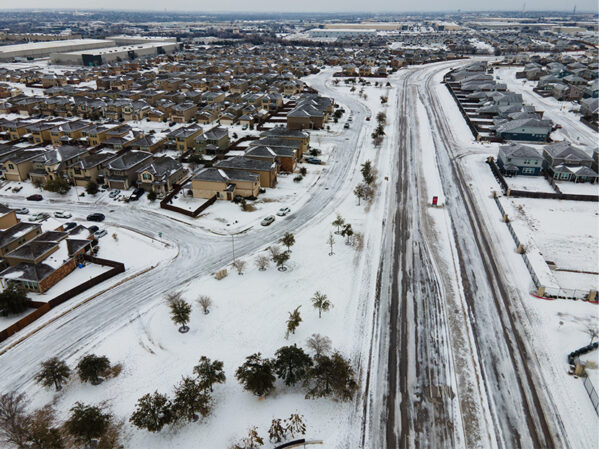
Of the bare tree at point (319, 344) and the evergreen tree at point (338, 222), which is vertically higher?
the evergreen tree at point (338, 222)

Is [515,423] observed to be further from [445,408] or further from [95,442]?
[95,442]

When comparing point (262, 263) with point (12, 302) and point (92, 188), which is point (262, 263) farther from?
point (92, 188)

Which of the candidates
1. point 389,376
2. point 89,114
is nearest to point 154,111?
point 89,114

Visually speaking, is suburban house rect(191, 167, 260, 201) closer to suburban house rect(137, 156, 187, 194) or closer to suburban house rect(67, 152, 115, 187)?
suburban house rect(137, 156, 187, 194)

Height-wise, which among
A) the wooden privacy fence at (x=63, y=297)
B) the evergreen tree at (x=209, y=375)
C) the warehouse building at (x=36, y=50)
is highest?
the warehouse building at (x=36, y=50)

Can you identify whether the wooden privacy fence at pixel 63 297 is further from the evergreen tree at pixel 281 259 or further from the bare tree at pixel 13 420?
the evergreen tree at pixel 281 259

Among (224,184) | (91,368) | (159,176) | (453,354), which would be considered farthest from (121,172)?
(453,354)

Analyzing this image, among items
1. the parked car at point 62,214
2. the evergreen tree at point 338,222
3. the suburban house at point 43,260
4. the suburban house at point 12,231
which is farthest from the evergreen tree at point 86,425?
the parked car at point 62,214
